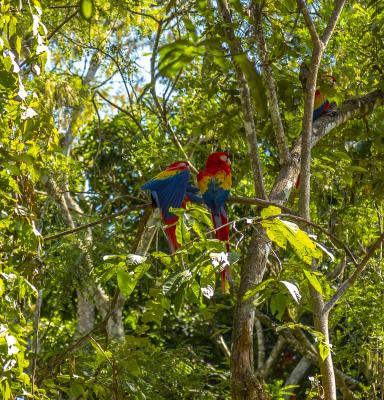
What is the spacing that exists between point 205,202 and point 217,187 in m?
0.10

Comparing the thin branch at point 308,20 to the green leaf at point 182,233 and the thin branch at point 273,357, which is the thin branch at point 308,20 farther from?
the thin branch at point 273,357

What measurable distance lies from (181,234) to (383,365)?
2411mm

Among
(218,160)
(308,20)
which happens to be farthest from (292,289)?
(218,160)

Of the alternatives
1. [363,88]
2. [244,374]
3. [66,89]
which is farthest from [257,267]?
[66,89]

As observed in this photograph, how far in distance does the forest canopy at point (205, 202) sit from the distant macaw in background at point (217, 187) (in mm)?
12

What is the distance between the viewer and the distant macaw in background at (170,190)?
3359 mm

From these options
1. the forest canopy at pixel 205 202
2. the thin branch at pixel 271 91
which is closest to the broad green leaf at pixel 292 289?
the forest canopy at pixel 205 202

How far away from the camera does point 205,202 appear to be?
11.3 feet

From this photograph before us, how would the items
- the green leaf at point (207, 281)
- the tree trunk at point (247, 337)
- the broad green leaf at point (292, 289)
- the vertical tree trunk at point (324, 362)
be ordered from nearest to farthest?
the broad green leaf at point (292, 289), the green leaf at point (207, 281), the tree trunk at point (247, 337), the vertical tree trunk at point (324, 362)

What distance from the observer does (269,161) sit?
445cm

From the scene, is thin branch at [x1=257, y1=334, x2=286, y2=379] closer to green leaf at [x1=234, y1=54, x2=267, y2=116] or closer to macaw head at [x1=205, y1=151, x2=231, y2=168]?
macaw head at [x1=205, y1=151, x2=231, y2=168]

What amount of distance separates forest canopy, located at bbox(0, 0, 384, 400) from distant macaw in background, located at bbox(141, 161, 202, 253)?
14 mm

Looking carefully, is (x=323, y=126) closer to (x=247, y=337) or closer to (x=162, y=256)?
(x=247, y=337)

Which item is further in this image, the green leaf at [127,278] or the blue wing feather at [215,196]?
the blue wing feather at [215,196]
